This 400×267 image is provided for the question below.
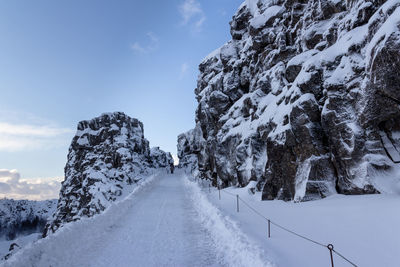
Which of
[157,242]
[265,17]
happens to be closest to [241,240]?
[157,242]

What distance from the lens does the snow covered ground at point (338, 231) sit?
6.90 meters

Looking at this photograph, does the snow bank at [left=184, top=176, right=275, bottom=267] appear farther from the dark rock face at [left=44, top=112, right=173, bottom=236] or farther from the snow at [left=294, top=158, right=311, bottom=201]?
the dark rock face at [left=44, top=112, right=173, bottom=236]

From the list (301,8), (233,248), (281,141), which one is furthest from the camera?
(301,8)

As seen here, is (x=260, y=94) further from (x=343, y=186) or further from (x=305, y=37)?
(x=343, y=186)

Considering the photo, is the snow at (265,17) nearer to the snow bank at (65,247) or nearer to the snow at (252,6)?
the snow at (252,6)

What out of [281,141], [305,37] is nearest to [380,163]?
[281,141]

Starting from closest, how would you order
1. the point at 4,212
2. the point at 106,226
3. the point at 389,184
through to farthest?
the point at 389,184 → the point at 106,226 → the point at 4,212

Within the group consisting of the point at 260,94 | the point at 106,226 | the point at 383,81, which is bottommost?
the point at 106,226

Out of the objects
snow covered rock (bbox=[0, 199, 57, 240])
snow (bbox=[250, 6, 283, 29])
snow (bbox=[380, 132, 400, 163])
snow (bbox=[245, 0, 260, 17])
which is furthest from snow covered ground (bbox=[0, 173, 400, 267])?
snow covered rock (bbox=[0, 199, 57, 240])

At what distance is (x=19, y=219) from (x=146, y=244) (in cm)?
20849

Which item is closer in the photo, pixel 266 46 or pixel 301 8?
pixel 301 8

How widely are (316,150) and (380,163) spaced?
347 cm

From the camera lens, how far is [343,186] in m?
12.0

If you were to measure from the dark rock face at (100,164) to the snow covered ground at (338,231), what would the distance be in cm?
3357
